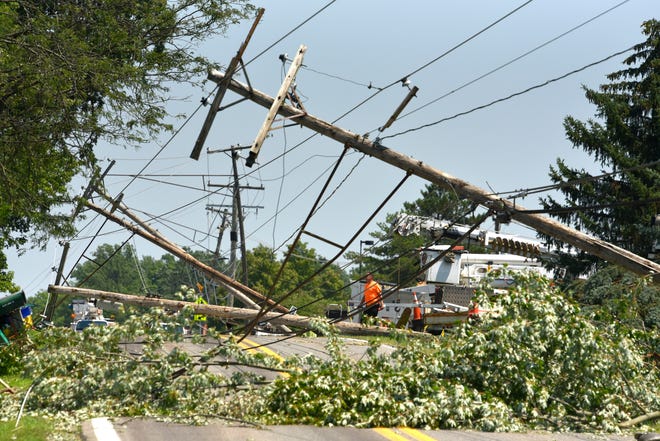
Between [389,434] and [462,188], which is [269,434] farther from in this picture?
[462,188]

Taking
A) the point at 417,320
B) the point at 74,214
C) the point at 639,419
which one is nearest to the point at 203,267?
the point at 74,214

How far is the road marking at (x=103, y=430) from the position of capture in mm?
7826

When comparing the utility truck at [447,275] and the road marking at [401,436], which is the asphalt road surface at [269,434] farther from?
the utility truck at [447,275]

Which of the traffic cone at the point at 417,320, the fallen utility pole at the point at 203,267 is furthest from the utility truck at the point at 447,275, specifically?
the fallen utility pole at the point at 203,267

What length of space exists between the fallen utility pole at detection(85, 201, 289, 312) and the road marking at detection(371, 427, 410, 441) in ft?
30.7

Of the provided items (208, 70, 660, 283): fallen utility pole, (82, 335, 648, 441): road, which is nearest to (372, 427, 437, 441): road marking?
(82, 335, 648, 441): road

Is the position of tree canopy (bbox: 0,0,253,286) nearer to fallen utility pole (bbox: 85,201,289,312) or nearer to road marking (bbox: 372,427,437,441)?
fallen utility pole (bbox: 85,201,289,312)

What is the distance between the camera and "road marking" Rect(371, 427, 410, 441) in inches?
332

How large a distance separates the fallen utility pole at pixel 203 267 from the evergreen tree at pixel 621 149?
12.0m

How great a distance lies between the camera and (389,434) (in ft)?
28.4

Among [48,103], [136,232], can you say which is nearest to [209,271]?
[136,232]

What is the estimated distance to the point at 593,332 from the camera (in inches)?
418

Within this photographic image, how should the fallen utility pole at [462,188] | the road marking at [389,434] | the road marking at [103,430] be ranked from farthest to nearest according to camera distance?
the fallen utility pole at [462,188]
the road marking at [389,434]
the road marking at [103,430]

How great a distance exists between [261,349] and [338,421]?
7.89m
